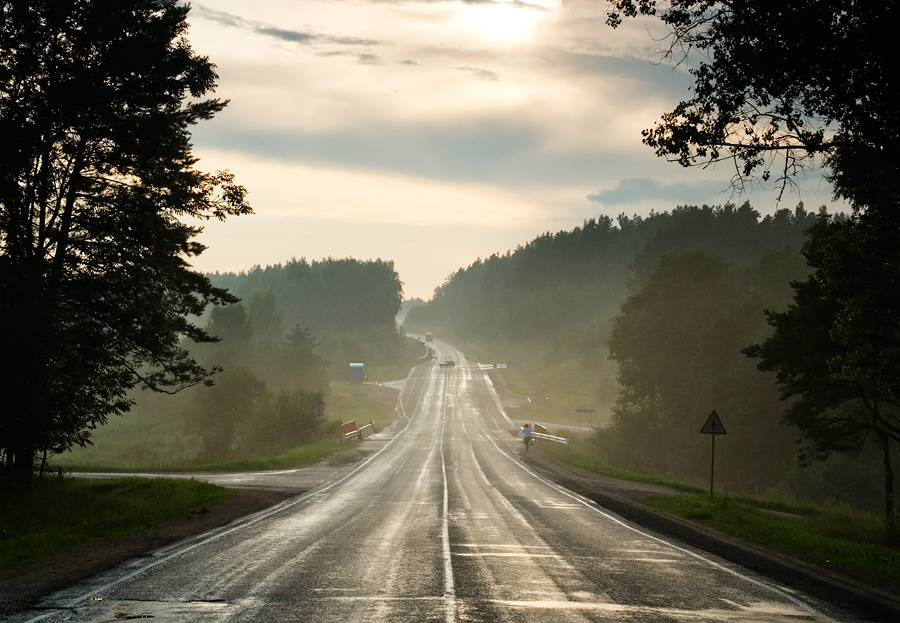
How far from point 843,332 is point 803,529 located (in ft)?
18.3

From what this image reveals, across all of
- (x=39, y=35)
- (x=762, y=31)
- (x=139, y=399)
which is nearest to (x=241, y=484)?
(x=39, y=35)

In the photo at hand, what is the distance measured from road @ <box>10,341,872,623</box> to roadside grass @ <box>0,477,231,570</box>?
7.10ft

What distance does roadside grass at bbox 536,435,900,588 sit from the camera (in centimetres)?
1388

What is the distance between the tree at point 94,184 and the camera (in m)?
20.0

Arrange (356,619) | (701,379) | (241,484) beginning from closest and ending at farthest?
(356,619) → (241,484) → (701,379)

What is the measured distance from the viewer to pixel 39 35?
2064 centimetres

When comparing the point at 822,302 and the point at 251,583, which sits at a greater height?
the point at 822,302

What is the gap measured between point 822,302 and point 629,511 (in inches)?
510

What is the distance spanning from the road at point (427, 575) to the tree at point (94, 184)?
22.4ft

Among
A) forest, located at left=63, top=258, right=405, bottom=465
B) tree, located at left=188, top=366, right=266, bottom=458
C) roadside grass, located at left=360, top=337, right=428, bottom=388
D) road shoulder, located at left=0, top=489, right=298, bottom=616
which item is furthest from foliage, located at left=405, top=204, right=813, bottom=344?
road shoulder, located at left=0, top=489, right=298, bottom=616

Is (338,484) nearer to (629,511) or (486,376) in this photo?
(629,511)

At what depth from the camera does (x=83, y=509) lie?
19.3m

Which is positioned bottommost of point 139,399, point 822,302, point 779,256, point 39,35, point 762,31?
point 139,399

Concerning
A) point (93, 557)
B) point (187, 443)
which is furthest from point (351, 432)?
point (93, 557)
